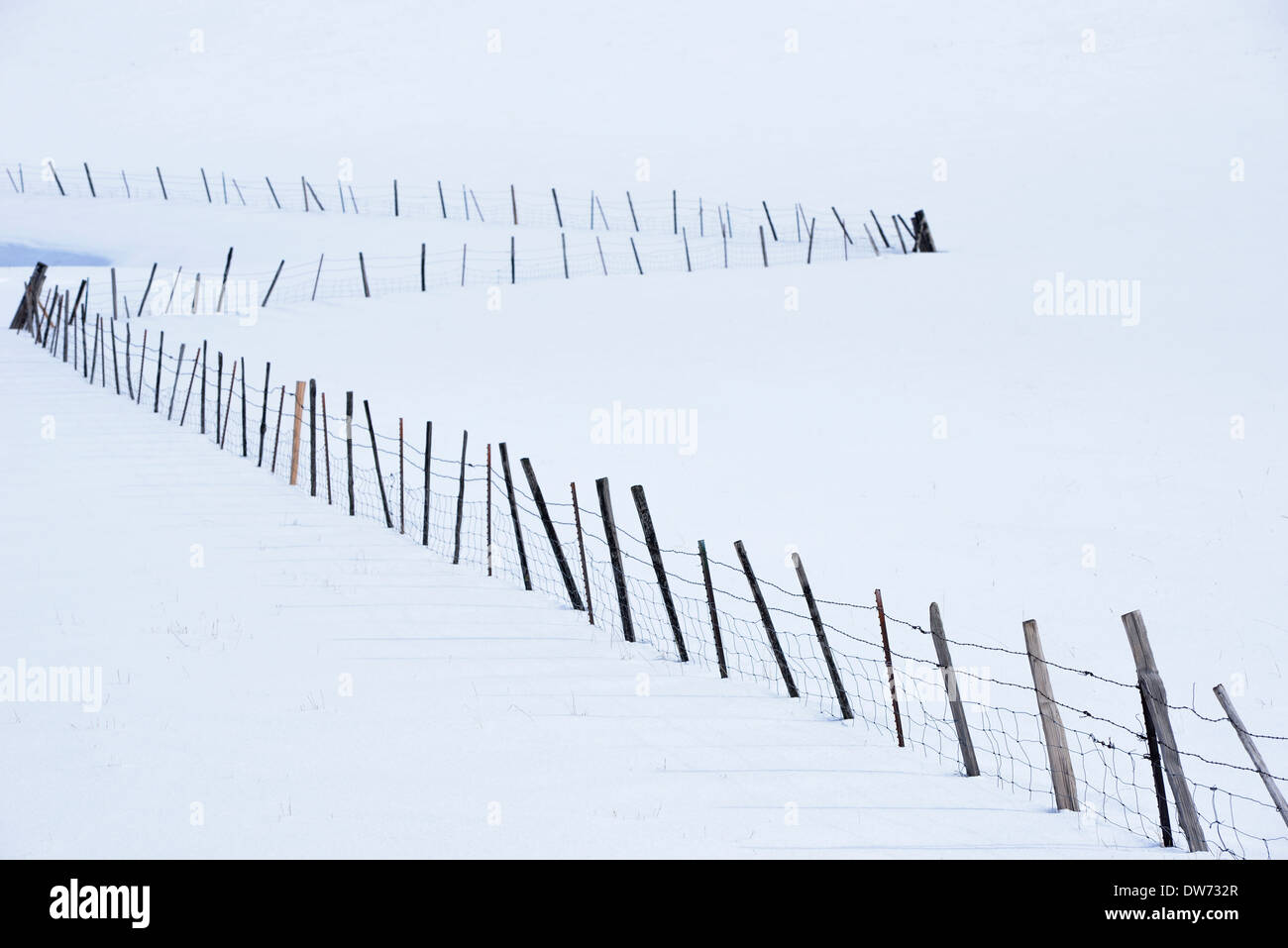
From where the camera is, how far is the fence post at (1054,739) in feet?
22.1

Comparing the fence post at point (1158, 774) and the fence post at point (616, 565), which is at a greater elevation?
the fence post at point (616, 565)

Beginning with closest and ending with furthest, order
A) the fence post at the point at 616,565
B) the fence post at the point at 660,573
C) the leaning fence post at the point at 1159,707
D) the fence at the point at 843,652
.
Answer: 1. the leaning fence post at the point at 1159,707
2. the fence at the point at 843,652
3. the fence post at the point at 660,573
4. the fence post at the point at 616,565

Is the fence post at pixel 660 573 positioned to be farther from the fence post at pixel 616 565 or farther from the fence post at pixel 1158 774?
the fence post at pixel 1158 774

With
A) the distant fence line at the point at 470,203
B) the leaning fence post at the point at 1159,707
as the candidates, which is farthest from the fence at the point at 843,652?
the distant fence line at the point at 470,203

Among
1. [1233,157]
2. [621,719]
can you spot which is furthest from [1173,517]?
[1233,157]

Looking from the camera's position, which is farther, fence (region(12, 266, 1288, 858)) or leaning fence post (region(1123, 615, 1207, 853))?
fence (region(12, 266, 1288, 858))

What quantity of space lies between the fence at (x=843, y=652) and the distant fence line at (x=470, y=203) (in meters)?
27.8

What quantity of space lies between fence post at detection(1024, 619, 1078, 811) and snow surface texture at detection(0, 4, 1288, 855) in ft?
1.55

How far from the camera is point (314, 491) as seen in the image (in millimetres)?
14805

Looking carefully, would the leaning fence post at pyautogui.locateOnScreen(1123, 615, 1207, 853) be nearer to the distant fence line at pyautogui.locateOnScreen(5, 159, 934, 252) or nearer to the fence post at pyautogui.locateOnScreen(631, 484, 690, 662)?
the fence post at pyautogui.locateOnScreen(631, 484, 690, 662)

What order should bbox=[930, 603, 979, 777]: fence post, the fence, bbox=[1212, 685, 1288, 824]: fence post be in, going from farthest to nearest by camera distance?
bbox=[930, 603, 979, 777]: fence post < the fence < bbox=[1212, 685, 1288, 824]: fence post

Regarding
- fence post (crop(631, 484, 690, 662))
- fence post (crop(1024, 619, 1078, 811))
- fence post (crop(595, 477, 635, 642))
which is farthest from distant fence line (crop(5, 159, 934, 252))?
fence post (crop(1024, 619, 1078, 811))

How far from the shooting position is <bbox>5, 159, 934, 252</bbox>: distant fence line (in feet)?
150

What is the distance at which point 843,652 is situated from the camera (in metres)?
11.3
